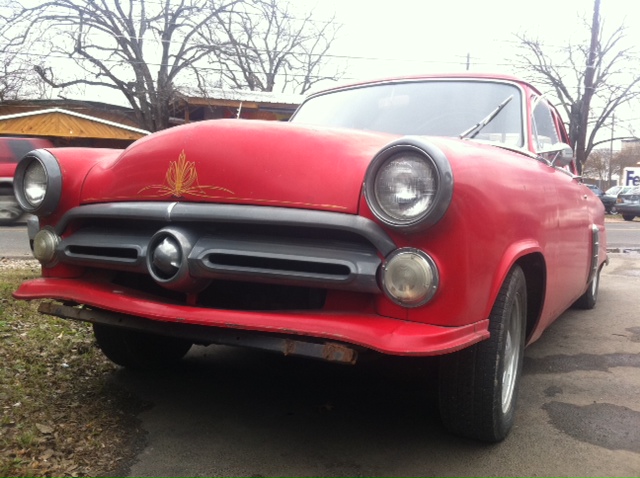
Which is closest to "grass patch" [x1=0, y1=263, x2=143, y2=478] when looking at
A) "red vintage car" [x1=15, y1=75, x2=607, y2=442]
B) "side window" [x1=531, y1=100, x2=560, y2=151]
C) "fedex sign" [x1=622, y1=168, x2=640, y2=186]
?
"red vintage car" [x1=15, y1=75, x2=607, y2=442]

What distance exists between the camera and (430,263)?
225cm

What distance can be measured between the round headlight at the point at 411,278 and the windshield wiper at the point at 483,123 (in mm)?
1231

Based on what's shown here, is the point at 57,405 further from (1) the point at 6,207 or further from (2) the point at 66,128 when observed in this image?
(2) the point at 66,128

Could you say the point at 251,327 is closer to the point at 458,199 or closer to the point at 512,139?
the point at 458,199

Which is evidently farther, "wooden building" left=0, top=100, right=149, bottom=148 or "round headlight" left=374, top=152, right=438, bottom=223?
"wooden building" left=0, top=100, right=149, bottom=148

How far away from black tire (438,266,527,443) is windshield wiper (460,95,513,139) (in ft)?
2.91

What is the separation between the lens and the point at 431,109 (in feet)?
12.1

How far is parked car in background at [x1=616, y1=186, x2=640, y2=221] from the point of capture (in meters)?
23.4

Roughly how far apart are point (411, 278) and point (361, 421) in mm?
1071

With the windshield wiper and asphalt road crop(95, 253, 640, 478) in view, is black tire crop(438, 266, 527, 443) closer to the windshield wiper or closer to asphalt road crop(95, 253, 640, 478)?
asphalt road crop(95, 253, 640, 478)

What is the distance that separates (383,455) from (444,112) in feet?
6.23

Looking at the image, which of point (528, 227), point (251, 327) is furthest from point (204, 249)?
point (528, 227)

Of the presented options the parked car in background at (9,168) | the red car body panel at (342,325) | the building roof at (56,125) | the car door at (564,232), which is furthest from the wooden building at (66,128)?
the red car body panel at (342,325)

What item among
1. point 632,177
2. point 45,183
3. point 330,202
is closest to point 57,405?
point 45,183
